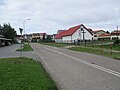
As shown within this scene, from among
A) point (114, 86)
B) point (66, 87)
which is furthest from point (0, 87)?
point (114, 86)

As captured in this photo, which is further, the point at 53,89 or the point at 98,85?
the point at 98,85

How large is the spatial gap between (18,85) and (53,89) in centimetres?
124

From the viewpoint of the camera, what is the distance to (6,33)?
356ft

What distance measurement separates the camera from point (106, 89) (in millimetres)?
8234

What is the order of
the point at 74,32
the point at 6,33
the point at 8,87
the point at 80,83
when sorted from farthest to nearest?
the point at 6,33, the point at 74,32, the point at 80,83, the point at 8,87

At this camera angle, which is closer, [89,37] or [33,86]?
[33,86]

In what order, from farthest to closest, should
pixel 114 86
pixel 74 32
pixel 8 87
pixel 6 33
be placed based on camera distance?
pixel 6 33 < pixel 74 32 < pixel 114 86 < pixel 8 87

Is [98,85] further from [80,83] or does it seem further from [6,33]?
[6,33]

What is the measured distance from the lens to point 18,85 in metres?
8.50

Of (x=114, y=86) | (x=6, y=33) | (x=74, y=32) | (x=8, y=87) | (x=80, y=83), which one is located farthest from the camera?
(x=6, y=33)

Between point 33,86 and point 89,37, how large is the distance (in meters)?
89.1

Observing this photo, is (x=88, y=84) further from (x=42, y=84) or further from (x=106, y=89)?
(x=42, y=84)

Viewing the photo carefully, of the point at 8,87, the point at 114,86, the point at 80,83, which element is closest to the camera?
the point at 8,87

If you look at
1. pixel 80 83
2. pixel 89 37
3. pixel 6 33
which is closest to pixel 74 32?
pixel 89 37
